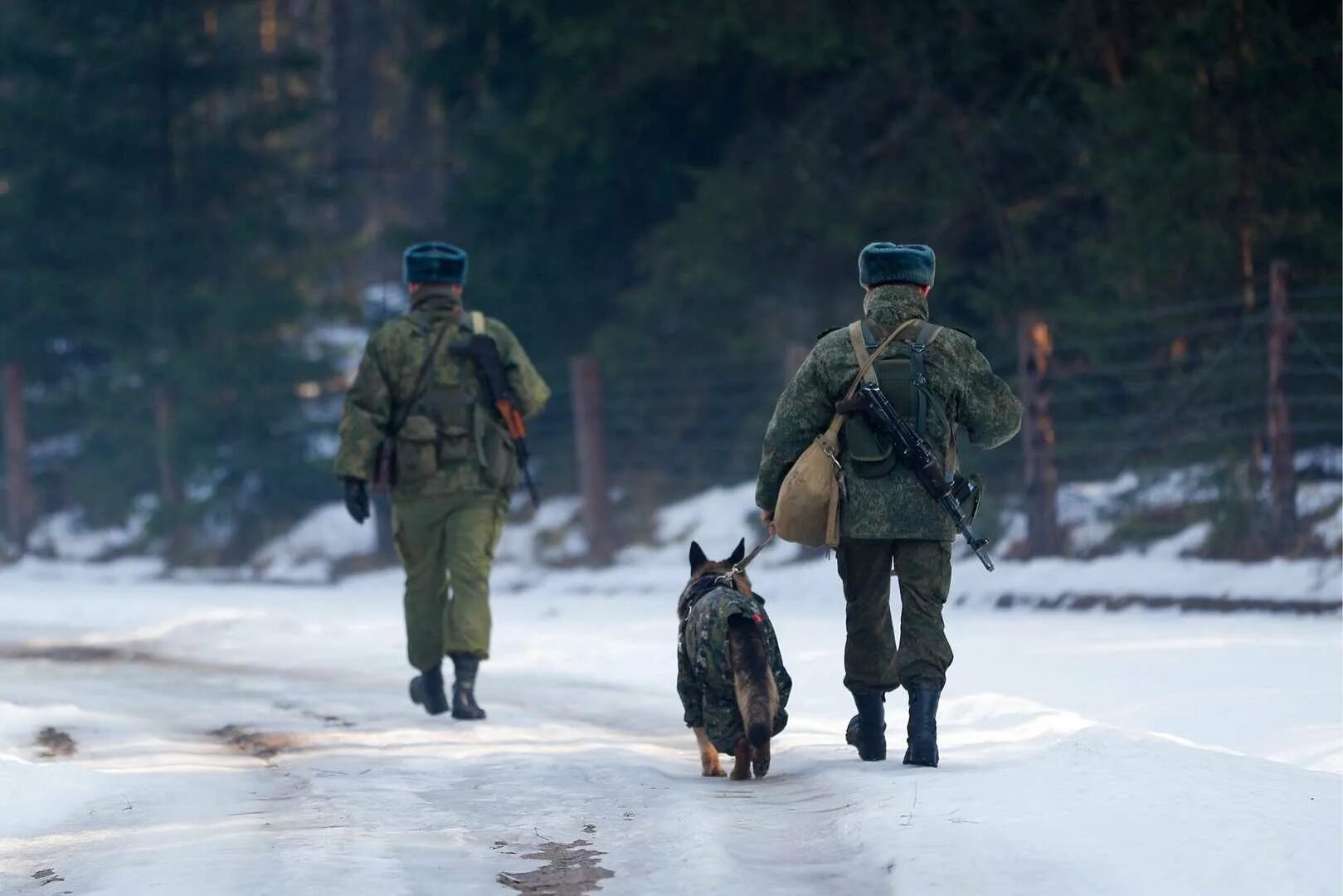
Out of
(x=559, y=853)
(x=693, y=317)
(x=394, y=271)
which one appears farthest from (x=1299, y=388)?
(x=394, y=271)

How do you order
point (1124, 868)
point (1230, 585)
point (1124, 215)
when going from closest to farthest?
point (1124, 868)
point (1230, 585)
point (1124, 215)

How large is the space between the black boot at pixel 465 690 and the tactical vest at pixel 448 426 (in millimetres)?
843

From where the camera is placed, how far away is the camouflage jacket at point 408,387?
9.25 meters

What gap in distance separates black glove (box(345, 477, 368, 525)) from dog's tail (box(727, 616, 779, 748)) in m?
2.63

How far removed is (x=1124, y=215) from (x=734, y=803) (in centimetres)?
1080

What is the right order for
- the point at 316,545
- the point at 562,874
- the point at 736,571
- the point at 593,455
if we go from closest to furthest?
the point at 562,874
the point at 736,571
the point at 593,455
the point at 316,545

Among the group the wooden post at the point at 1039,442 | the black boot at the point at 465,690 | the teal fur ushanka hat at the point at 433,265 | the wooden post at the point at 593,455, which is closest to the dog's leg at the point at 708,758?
the black boot at the point at 465,690

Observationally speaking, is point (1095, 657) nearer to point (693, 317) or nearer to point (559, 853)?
point (559, 853)

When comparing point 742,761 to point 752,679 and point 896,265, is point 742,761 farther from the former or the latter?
point 896,265

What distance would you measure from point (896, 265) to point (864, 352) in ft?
1.22

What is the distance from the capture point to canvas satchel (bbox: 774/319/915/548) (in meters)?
7.01

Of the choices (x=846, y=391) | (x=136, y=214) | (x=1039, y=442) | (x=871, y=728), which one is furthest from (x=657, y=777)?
(x=136, y=214)

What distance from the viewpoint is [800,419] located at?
7227 millimetres

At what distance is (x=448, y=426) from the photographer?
30.7ft
